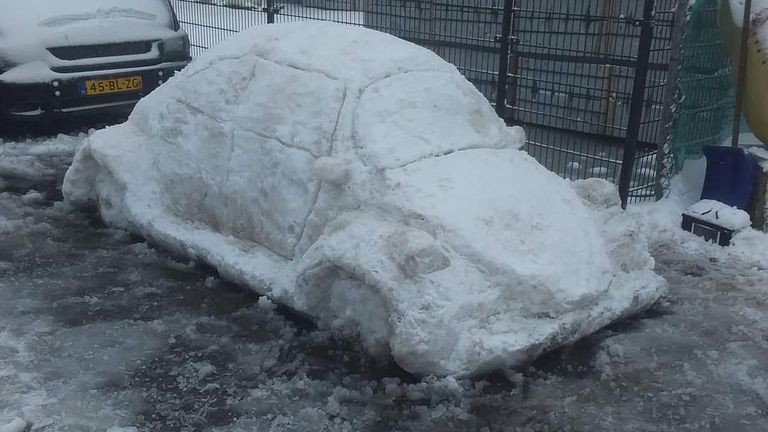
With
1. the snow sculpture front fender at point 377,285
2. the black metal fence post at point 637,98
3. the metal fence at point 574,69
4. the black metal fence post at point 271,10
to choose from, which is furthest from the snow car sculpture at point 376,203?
the black metal fence post at point 271,10

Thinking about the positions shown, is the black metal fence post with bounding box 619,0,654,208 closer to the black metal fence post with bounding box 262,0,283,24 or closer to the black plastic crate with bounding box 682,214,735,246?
the black plastic crate with bounding box 682,214,735,246

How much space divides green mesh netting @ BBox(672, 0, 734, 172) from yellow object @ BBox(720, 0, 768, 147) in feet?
0.31

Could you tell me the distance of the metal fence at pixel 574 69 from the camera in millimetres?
6352

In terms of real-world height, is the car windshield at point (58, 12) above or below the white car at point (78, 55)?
above

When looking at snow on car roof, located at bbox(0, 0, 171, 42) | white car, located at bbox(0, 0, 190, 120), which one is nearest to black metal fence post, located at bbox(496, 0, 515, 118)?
white car, located at bbox(0, 0, 190, 120)

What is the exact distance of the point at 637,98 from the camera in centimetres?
598

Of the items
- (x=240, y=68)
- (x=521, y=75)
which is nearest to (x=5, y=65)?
→ (x=240, y=68)

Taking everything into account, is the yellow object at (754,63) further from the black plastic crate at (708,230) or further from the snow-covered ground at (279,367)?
Result: the snow-covered ground at (279,367)

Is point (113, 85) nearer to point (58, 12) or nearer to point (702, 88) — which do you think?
point (58, 12)

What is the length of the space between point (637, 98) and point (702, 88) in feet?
3.65

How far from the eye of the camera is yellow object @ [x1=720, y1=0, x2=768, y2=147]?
6410mm

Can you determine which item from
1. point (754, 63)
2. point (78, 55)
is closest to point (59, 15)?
point (78, 55)

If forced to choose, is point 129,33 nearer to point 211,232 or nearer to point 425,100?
point 211,232

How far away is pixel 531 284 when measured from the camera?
12.3ft
